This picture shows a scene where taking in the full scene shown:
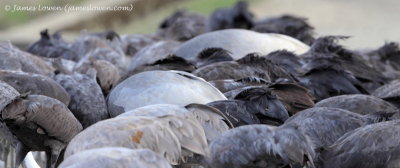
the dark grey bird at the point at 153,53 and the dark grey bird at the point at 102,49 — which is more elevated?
the dark grey bird at the point at 153,53

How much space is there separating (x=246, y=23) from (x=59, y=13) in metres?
8.12

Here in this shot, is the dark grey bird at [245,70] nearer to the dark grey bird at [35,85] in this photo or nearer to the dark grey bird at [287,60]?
the dark grey bird at [287,60]

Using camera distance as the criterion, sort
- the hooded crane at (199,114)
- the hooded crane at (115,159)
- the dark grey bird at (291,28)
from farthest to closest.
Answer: the dark grey bird at (291,28) < the hooded crane at (199,114) < the hooded crane at (115,159)

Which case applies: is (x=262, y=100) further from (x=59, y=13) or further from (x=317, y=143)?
(x=59, y=13)

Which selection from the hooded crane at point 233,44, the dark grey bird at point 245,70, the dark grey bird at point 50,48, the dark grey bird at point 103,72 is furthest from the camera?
the dark grey bird at point 50,48

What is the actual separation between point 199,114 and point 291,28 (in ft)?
13.7

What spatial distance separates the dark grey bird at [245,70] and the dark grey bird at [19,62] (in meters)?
1.11

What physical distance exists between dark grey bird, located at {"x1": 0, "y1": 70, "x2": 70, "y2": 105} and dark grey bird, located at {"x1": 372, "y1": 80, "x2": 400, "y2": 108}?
195 centimetres

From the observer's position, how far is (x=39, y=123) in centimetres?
460

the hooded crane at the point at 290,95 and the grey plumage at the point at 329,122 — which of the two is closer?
the grey plumage at the point at 329,122

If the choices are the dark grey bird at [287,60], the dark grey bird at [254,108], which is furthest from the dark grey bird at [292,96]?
the dark grey bird at [287,60]

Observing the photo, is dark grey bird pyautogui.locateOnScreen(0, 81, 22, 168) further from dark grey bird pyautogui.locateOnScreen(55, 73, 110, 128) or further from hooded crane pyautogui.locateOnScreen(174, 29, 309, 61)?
hooded crane pyautogui.locateOnScreen(174, 29, 309, 61)

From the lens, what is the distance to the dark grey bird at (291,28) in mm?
8289

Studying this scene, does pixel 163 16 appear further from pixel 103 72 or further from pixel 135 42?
pixel 103 72
